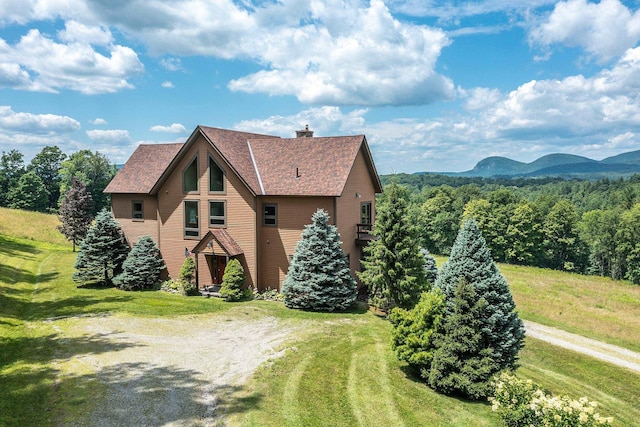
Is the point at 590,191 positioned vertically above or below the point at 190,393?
above

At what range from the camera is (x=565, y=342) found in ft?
66.5

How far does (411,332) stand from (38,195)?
78.6 m

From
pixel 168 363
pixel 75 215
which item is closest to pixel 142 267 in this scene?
pixel 168 363

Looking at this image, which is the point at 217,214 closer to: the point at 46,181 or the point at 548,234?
the point at 548,234

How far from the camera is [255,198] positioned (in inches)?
904

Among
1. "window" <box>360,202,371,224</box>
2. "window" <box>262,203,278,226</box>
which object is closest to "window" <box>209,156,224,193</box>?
"window" <box>262,203,278,226</box>

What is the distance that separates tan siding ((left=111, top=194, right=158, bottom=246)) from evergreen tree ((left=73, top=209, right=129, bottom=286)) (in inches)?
64.2

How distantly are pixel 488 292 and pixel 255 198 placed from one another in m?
14.2

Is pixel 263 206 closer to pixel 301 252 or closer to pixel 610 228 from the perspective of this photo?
pixel 301 252

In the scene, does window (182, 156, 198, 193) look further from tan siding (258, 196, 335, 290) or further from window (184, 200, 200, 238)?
tan siding (258, 196, 335, 290)

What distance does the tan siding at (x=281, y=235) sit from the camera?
2259 cm

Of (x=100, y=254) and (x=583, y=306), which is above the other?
(x=100, y=254)

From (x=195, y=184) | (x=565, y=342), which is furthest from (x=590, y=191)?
(x=195, y=184)

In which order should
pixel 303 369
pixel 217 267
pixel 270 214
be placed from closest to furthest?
pixel 303 369 → pixel 270 214 → pixel 217 267
